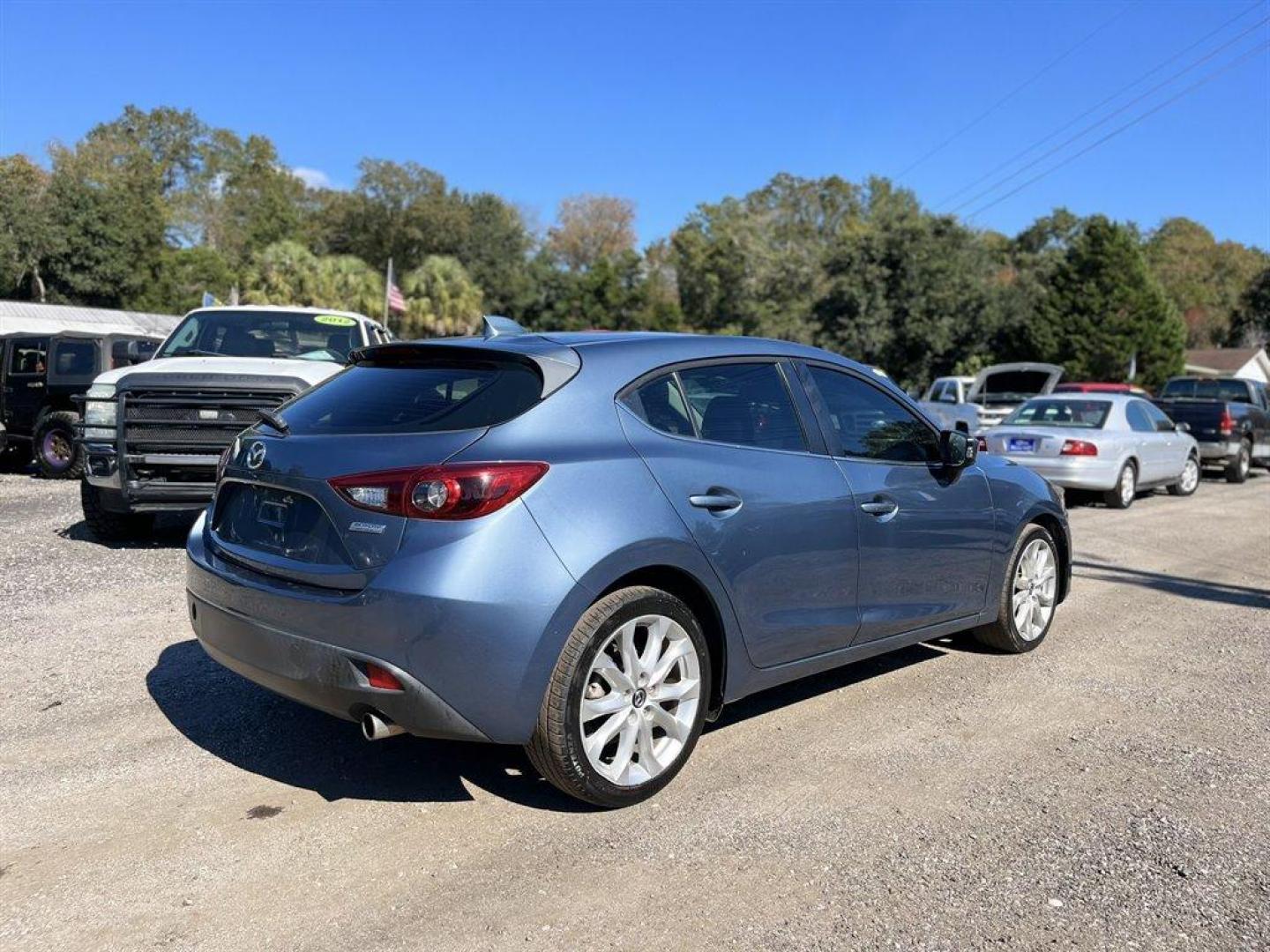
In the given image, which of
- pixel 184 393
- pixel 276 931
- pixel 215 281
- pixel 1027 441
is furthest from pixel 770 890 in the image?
pixel 215 281

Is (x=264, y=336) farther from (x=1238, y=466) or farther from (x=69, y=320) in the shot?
(x=69, y=320)

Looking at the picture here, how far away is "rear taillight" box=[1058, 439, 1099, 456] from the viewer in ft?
43.6

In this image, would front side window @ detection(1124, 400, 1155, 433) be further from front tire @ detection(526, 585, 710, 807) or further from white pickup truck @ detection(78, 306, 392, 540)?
front tire @ detection(526, 585, 710, 807)

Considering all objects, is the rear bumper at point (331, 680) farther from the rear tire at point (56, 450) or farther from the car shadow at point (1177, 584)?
the rear tire at point (56, 450)

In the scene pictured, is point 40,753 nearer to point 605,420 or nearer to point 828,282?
point 605,420

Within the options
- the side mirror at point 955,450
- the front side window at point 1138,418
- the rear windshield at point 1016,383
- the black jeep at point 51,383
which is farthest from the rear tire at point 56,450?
the rear windshield at point 1016,383

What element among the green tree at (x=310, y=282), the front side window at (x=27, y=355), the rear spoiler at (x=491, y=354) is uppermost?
the green tree at (x=310, y=282)

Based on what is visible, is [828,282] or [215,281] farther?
[215,281]

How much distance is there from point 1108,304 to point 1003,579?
4577 cm

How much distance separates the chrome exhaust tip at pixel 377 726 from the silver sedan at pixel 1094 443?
419 inches

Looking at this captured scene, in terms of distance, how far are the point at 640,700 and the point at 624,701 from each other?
0.08 m

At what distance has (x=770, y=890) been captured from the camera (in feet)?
10.6

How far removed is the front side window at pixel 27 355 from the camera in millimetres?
14625

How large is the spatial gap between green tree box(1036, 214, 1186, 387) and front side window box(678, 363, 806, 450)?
1771 inches
